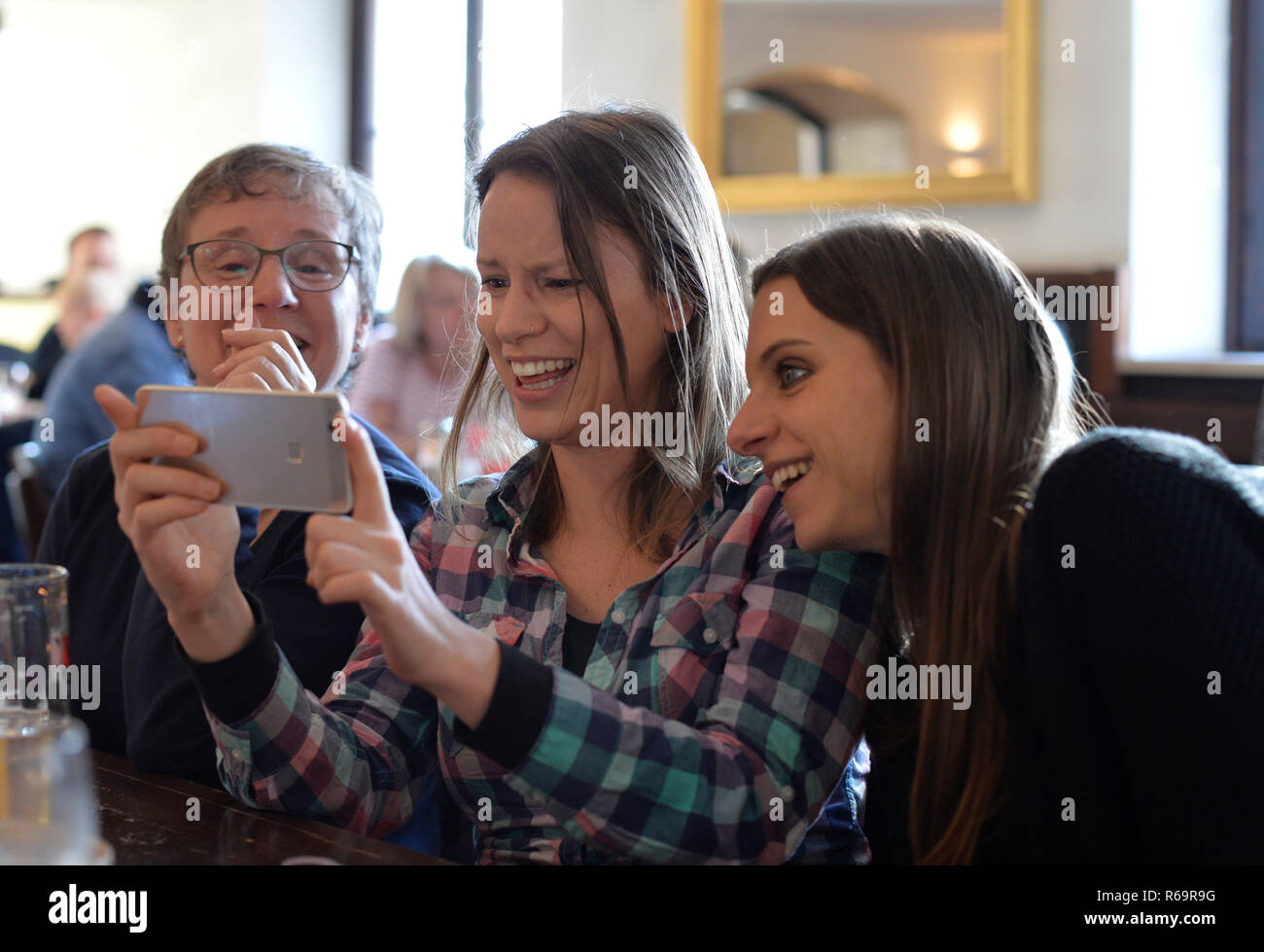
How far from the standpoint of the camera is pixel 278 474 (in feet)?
2.93

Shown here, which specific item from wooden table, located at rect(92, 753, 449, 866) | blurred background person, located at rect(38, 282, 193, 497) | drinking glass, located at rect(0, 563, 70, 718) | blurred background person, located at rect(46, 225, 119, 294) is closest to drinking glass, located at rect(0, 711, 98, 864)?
wooden table, located at rect(92, 753, 449, 866)

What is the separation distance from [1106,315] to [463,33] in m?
3.29

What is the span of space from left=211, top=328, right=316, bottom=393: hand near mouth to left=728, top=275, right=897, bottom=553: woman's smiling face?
437 mm

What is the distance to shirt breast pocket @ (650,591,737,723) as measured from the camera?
Result: 3.67 feet

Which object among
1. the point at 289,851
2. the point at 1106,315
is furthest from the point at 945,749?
the point at 1106,315

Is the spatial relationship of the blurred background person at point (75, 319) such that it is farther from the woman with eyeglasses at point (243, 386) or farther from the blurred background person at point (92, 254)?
the woman with eyeglasses at point (243, 386)

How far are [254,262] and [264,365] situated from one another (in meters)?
0.36

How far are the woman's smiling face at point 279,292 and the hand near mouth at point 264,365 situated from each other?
203mm

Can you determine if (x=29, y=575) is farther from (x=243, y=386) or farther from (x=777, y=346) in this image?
(x=777, y=346)

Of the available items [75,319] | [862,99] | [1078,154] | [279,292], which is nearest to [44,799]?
[279,292]

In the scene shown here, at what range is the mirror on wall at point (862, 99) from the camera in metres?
3.79

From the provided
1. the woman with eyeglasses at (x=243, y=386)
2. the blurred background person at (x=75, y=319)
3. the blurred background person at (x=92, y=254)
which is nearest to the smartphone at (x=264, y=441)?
the woman with eyeglasses at (x=243, y=386)

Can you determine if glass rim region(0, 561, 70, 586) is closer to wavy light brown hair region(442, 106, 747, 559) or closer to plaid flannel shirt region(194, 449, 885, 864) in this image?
plaid flannel shirt region(194, 449, 885, 864)

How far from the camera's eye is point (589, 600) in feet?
4.14
